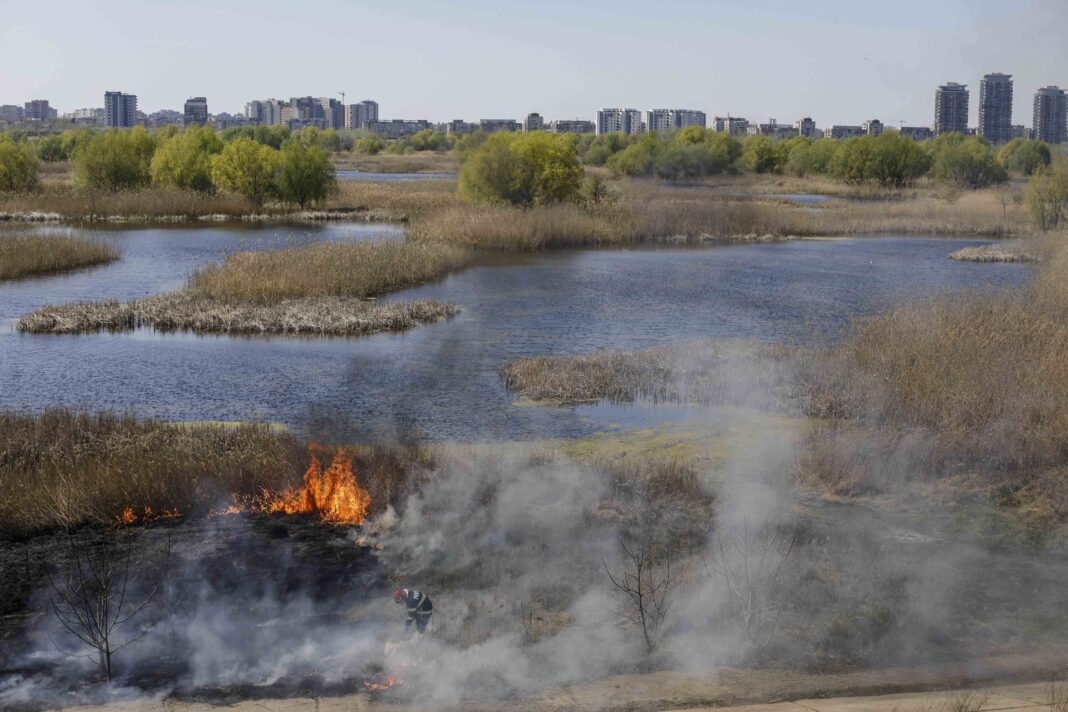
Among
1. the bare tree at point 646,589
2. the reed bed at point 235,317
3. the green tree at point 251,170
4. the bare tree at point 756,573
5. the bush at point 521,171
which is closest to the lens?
the bare tree at point 646,589

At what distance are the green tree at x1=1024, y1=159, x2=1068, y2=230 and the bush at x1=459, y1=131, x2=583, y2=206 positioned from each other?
20.6 meters

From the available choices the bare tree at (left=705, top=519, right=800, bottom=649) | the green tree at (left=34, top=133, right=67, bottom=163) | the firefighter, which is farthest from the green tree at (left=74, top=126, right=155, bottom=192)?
the firefighter

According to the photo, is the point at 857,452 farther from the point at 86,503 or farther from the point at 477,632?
the point at 86,503

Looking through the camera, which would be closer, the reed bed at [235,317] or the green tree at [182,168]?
the reed bed at [235,317]

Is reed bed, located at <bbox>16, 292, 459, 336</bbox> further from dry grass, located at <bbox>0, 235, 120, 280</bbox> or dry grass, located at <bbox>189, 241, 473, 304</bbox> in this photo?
dry grass, located at <bbox>0, 235, 120, 280</bbox>

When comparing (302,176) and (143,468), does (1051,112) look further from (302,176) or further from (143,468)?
(302,176)

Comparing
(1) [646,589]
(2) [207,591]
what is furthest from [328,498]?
(1) [646,589]

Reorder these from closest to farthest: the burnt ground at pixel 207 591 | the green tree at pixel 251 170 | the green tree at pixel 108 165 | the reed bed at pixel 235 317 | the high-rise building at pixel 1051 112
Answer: the burnt ground at pixel 207 591 < the high-rise building at pixel 1051 112 < the reed bed at pixel 235 317 < the green tree at pixel 251 170 < the green tree at pixel 108 165

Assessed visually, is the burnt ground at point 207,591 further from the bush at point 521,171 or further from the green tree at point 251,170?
the green tree at point 251,170

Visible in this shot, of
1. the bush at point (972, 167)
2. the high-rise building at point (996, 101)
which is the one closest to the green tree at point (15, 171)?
the high-rise building at point (996, 101)

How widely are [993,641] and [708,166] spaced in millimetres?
81247

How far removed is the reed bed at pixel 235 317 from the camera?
26.5 m

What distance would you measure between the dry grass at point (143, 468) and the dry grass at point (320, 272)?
13.8 meters

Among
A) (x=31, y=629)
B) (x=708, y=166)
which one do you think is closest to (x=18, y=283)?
(x=31, y=629)
